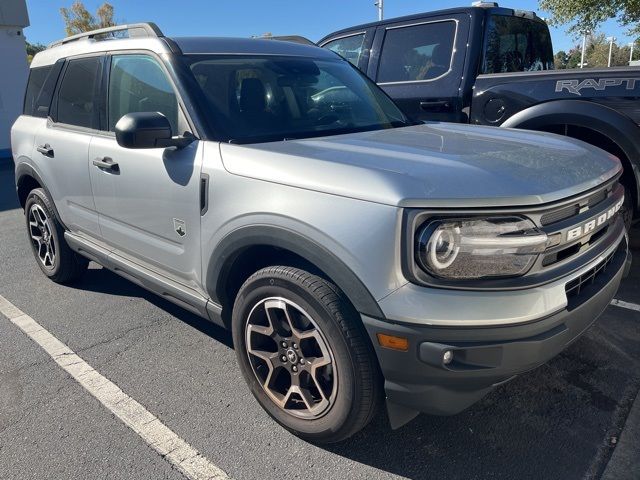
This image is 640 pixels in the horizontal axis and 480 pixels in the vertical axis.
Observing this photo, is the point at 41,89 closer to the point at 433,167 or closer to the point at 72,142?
the point at 72,142

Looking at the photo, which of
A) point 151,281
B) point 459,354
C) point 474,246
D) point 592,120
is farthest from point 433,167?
point 592,120

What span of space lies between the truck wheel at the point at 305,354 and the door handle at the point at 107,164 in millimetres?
1225

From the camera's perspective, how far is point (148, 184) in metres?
2.86

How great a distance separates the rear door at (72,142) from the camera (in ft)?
11.6

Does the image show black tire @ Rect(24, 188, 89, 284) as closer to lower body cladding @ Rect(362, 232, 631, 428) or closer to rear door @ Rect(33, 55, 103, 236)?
A: rear door @ Rect(33, 55, 103, 236)

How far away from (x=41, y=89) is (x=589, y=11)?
1311 centimetres

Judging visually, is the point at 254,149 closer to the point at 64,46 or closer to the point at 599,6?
the point at 64,46

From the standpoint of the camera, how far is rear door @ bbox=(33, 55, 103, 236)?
3.52m

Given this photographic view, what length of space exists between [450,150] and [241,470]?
1.66 m

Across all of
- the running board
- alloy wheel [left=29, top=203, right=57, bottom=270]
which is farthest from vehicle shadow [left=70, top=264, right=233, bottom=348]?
the running board

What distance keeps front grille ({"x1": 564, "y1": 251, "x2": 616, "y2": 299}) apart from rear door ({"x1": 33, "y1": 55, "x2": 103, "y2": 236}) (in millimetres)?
2838

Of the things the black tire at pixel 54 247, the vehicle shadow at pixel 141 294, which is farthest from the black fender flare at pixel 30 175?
the vehicle shadow at pixel 141 294

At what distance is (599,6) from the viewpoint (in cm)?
1288

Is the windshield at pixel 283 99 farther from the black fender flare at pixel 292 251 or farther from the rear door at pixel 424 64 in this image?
the rear door at pixel 424 64
